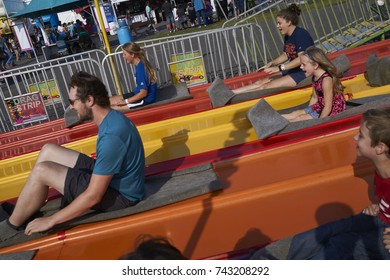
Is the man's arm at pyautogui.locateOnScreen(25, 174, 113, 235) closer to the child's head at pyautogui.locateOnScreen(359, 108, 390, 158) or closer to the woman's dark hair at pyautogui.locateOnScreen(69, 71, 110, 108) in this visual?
the woman's dark hair at pyautogui.locateOnScreen(69, 71, 110, 108)

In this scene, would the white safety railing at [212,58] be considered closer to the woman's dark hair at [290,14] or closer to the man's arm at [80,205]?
the woman's dark hair at [290,14]

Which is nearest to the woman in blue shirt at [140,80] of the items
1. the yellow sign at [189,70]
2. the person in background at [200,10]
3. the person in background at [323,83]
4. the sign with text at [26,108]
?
the yellow sign at [189,70]

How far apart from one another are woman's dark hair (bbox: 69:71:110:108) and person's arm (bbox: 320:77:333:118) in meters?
2.07

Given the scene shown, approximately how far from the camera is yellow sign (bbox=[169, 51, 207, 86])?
6.87 metres

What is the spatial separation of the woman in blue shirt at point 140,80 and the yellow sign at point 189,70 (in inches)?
46.1

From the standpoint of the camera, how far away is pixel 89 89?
278 cm

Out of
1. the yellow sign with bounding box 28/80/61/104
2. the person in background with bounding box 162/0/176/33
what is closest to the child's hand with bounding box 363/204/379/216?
the yellow sign with bounding box 28/80/61/104

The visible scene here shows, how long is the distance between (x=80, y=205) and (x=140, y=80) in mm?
2968

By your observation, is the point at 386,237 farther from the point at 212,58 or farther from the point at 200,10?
the point at 200,10

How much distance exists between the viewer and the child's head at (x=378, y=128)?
6.94 feet

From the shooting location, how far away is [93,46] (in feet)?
59.0

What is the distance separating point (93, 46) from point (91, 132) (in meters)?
13.7

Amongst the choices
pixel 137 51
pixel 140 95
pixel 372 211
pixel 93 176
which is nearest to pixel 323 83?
pixel 372 211
